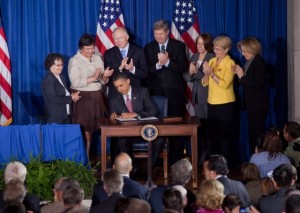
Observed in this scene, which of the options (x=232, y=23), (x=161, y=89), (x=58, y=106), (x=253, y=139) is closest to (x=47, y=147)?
(x=58, y=106)

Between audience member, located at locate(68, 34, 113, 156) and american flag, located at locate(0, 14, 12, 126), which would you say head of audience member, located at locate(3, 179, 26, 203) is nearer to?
audience member, located at locate(68, 34, 113, 156)

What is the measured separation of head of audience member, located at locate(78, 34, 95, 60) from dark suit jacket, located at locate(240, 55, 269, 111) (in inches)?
78.4

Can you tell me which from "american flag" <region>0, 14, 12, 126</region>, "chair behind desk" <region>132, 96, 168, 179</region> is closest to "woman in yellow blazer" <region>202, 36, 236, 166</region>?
"chair behind desk" <region>132, 96, 168, 179</region>

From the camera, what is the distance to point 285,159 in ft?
27.6

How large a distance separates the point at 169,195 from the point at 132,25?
5.85m

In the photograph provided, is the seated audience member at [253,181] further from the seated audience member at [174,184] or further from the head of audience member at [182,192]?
the head of audience member at [182,192]

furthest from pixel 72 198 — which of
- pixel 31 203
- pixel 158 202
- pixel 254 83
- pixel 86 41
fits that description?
pixel 254 83

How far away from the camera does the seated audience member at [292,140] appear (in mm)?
8836

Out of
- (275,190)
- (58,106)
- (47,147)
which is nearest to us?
(275,190)

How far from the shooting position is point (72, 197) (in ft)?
20.5

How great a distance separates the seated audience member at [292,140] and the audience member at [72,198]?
127 inches

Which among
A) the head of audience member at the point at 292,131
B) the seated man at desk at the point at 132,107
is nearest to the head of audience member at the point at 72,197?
the head of audience member at the point at 292,131

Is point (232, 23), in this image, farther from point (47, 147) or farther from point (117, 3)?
point (47, 147)

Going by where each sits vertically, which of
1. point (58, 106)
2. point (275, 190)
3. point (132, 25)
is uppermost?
point (132, 25)
